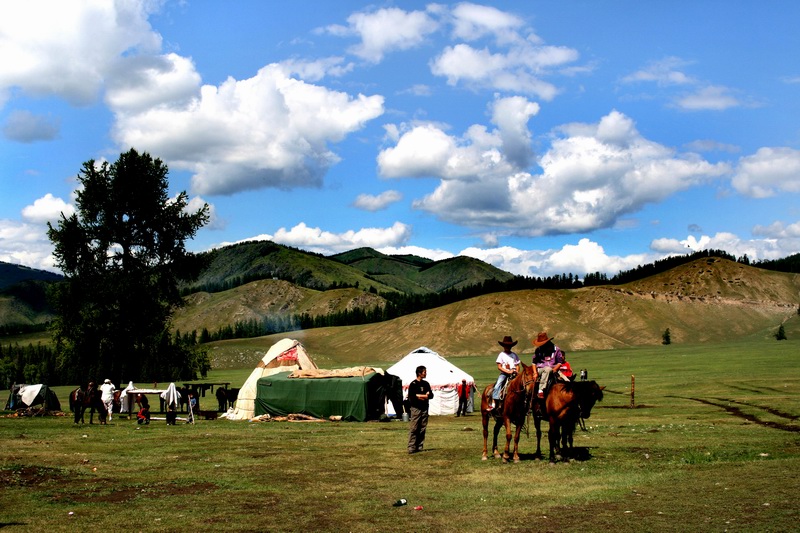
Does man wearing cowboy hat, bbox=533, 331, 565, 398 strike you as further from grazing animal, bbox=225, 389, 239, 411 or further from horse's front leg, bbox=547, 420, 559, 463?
grazing animal, bbox=225, 389, 239, 411

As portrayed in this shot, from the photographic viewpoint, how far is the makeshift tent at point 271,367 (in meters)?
38.2

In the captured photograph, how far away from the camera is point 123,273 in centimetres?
4353

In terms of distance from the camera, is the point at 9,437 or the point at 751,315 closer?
the point at 9,437

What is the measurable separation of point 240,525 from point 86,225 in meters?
37.6

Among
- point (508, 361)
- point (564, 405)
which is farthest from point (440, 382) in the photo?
point (564, 405)

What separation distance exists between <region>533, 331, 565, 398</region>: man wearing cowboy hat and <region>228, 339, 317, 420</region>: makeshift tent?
24.6 metres

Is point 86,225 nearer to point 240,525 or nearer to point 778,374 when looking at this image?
point 240,525

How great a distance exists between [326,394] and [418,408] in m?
17.8

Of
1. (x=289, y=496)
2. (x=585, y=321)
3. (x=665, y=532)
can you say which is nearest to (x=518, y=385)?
(x=289, y=496)

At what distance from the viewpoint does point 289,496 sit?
1320 centimetres

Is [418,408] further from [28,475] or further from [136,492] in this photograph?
[28,475]

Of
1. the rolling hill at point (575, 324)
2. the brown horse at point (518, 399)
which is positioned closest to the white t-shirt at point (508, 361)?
the brown horse at point (518, 399)

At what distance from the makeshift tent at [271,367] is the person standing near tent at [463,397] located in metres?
8.84

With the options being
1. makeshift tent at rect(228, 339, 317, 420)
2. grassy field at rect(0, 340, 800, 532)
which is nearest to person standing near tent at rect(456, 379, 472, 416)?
makeshift tent at rect(228, 339, 317, 420)
